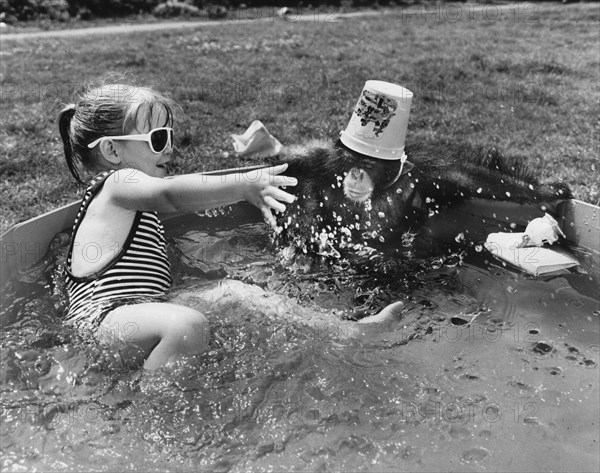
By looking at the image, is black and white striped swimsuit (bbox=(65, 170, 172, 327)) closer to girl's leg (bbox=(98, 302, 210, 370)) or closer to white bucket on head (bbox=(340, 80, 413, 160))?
girl's leg (bbox=(98, 302, 210, 370))

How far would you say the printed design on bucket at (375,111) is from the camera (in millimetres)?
3219

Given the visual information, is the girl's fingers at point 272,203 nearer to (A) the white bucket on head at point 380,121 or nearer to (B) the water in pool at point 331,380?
(B) the water in pool at point 331,380

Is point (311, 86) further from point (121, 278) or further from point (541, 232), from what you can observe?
point (121, 278)

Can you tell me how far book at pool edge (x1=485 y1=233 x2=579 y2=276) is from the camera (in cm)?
333

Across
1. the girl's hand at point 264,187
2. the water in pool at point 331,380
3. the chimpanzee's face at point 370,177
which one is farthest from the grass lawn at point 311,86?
the girl's hand at point 264,187

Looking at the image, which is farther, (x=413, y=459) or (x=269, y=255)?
(x=269, y=255)

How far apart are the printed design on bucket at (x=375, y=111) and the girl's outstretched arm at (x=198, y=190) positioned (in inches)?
32.2

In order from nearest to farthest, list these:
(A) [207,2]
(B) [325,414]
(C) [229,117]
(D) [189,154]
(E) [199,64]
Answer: (B) [325,414] → (D) [189,154] → (C) [229,117] → (E) [199,64] → (A) [207,2]

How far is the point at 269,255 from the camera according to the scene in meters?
3.66

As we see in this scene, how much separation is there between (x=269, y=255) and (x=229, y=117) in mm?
2334

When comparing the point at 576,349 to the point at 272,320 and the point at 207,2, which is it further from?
the point at 207,2

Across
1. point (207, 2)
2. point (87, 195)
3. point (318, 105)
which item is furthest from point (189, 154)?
point (207, 2)

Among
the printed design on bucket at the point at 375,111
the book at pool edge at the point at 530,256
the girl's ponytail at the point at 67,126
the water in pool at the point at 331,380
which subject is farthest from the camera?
the book at pool edge at the point at 530,256

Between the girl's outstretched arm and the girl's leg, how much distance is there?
16.5 inches
